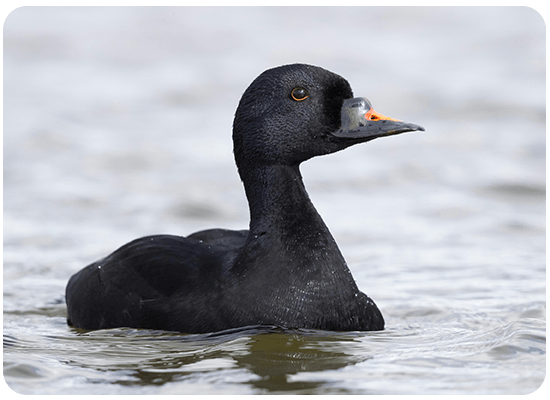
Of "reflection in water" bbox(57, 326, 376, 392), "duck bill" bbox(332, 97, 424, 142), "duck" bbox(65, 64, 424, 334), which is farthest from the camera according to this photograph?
"duck bill" bbox(332, 97, 424, 142)

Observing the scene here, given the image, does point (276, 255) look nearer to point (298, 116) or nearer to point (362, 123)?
point (298, 116)

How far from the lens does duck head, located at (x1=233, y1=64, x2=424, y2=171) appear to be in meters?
5.55

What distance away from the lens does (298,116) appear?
556 centimetres

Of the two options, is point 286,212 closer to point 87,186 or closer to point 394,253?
point 394,253

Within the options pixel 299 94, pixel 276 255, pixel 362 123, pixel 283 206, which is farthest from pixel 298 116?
pixel 276 255

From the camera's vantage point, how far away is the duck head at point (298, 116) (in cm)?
Answer: 555

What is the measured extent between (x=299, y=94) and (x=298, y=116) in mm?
145

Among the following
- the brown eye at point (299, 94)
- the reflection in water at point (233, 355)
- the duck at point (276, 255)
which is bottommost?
the reflection in water at point (233, 355)

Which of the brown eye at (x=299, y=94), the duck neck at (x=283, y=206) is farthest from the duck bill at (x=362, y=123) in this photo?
the duck neck at (x=283, y=206)

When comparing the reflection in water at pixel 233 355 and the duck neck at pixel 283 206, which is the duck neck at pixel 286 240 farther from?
the reflection in water at pixel 233 355

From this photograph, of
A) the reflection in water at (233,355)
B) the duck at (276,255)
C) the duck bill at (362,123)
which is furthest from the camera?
the duck bill at (362,123)

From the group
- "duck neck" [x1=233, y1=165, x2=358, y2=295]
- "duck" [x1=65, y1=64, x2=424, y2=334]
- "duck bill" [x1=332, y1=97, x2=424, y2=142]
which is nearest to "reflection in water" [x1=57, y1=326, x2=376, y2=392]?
"duck" [x1=65, y1=64, x2=424, y2=334]

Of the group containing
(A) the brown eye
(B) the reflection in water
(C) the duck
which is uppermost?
(A) the brown eye

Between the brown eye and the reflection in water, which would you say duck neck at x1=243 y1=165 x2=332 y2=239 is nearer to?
the brown eye
